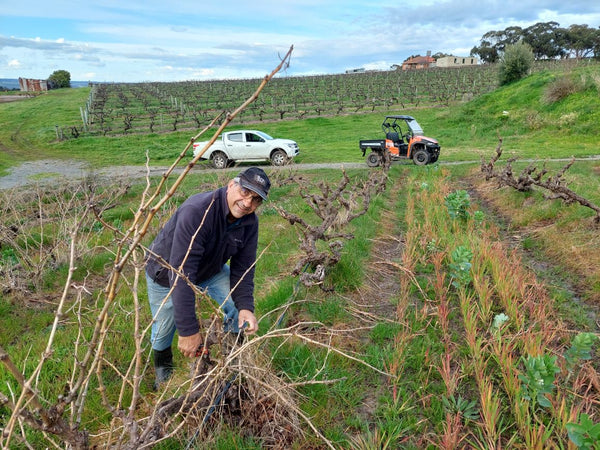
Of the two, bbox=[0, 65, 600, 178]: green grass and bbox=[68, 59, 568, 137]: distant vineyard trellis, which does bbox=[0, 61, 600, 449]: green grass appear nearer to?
bbox=[0, 65, 600, 178]: green grass

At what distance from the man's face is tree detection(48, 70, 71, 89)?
82.7m

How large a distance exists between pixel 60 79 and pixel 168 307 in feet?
284

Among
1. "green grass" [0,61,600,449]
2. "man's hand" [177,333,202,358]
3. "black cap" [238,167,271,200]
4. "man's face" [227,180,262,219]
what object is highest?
"black cap" [238,167,271,200]

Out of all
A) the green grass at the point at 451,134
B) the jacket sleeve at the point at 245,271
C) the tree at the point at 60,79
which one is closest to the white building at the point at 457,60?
the green grass at the point at 451,134

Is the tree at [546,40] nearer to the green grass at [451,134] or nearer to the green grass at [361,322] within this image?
the green grass at [451,134]

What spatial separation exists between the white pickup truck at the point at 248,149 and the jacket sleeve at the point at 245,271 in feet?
42.1

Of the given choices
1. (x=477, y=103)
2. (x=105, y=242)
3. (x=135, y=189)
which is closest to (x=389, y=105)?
(x=477, y=103)

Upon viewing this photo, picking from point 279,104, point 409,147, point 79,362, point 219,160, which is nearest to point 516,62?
point 409,147

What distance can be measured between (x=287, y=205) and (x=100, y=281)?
15.4ft

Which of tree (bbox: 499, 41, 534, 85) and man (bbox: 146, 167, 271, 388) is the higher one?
tree (bbox: 499, 41, 534, 85)

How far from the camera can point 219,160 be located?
16.1 m

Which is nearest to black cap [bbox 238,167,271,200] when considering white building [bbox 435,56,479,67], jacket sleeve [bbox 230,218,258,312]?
jacket sleeve [bbox 230,218,258,312]

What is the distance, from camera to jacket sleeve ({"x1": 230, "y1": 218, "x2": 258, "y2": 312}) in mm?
2941

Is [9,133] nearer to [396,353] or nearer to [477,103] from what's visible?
[477,103]
